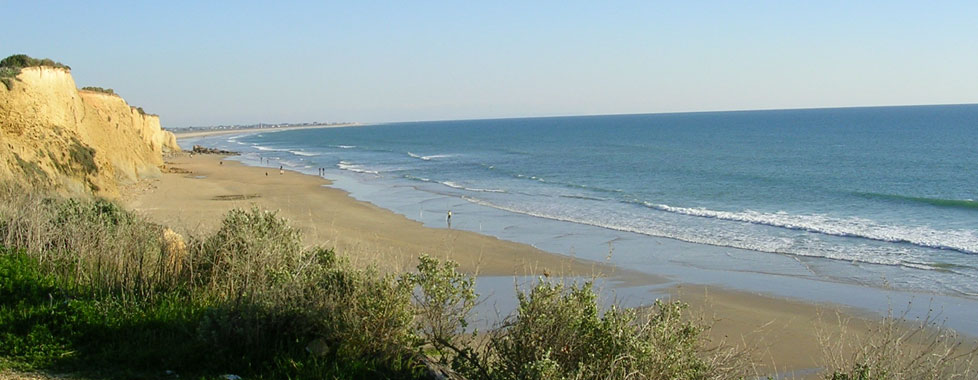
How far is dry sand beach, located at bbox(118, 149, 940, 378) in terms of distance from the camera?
1208 cm

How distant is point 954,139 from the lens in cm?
8125

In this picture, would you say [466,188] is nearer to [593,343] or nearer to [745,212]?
[745,212]

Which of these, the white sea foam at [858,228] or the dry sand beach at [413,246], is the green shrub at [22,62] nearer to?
the dry sand beach at [413,246]

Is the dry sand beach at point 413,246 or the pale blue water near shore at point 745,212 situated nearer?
the dry sand beach at point 413,246

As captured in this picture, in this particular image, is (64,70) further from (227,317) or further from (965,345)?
(965,345)

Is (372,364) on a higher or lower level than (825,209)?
higher

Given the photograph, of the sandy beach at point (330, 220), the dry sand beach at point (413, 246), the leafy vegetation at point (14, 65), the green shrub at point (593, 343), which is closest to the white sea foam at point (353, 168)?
the sandy beach at point (330, 220)

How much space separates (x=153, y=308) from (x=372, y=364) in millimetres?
2668

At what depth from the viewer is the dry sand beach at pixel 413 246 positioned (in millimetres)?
12078

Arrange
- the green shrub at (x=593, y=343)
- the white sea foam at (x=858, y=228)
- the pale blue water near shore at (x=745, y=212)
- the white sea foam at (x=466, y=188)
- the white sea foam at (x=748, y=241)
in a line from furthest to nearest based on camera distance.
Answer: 1. the white sea foam at (x=466, y=188)
2. the white sea foam at (x=858, y=228)
3. the white sea foam at (x=748, y=241)
4. the pale blue water near shore at (x=745, y=212)
5. the green shrub at (x=593, y=343)

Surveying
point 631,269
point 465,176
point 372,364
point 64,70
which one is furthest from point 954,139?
point 372,364

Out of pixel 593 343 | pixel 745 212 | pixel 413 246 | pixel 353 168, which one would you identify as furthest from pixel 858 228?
pixel 353 168

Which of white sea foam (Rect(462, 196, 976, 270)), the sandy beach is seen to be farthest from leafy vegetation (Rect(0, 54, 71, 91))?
white sea foam (Rect(462, 196, 976, 270))

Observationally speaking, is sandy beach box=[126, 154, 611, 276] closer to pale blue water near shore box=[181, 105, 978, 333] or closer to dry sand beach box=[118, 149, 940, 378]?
dry sand beach box=[118, 149, 940, 378]
